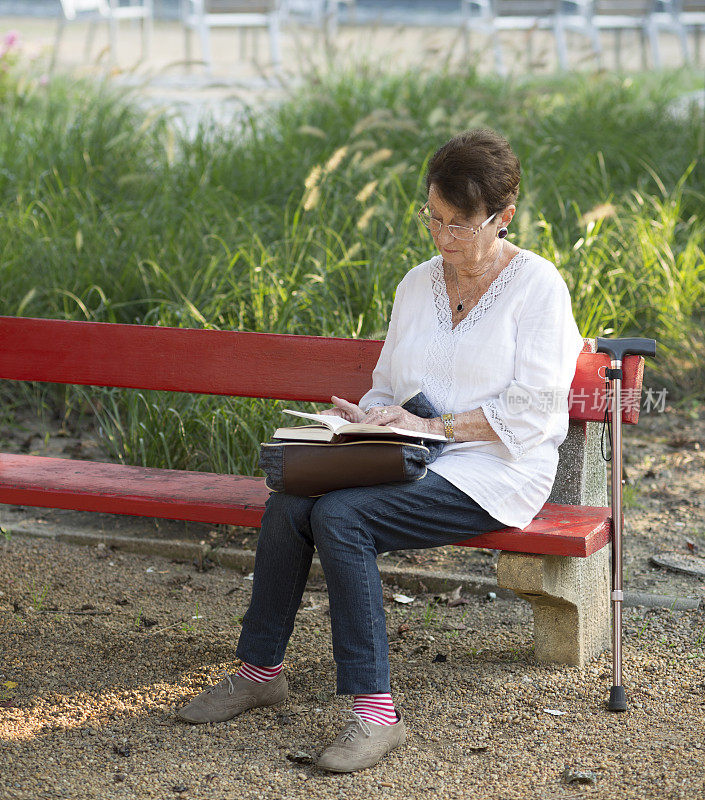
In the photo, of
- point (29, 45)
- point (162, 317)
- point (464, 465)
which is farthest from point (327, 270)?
point (29, 45)

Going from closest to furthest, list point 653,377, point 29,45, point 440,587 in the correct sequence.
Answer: point 440,587, point 653,377, point 29,45

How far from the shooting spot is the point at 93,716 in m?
3.27

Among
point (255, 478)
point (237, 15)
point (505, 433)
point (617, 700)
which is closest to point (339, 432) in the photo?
point (505, 433)

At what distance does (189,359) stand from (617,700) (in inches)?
74.8

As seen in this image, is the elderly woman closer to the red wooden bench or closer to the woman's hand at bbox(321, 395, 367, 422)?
the woman's hand at bbox(321, 395, 367, 422)

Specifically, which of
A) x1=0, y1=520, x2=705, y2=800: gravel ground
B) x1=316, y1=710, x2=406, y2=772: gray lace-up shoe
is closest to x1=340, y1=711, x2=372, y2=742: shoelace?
x1=316, y1=710, x2=406, y2=772: gray lace-up shoe

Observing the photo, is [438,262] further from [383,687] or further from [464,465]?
[383,687]

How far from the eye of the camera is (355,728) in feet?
9.87

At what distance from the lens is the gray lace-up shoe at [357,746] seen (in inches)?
116

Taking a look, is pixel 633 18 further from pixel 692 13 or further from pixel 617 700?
pixel 617 700

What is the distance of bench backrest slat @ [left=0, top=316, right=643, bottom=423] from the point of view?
3973mm

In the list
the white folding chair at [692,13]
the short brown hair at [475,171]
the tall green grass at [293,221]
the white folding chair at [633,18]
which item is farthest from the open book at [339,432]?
the white folding chair at [692,13]

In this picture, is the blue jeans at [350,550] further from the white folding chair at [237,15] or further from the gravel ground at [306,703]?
the white folding chair at [237,15]

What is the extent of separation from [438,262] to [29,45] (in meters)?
15.6
